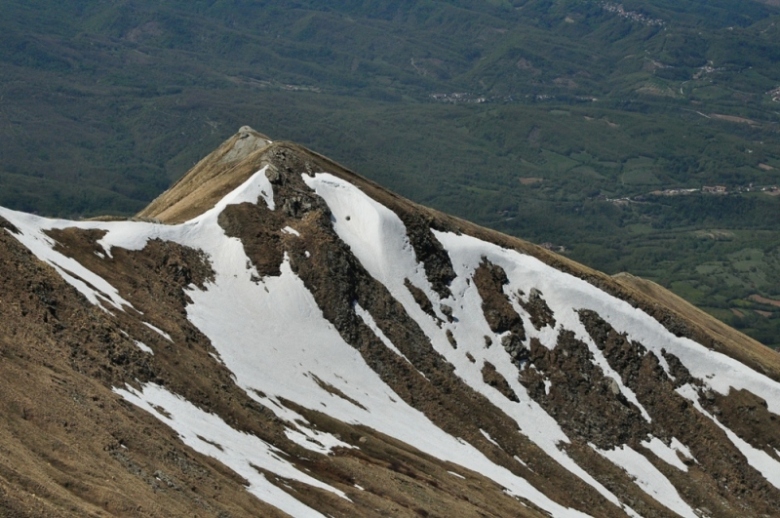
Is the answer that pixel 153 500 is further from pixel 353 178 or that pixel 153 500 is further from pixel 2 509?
pixel 353 178

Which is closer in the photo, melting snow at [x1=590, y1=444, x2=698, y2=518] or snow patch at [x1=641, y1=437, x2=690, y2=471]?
melting snow at [x1=590, y1=444, x2=698, y2=518]

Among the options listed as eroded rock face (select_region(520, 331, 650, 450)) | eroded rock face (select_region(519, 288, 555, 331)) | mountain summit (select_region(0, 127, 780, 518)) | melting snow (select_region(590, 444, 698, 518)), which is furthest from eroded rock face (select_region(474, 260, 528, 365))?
melting snow (select_region(590, 444, 698, 518))

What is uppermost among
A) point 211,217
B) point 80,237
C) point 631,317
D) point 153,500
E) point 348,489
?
point 631,317

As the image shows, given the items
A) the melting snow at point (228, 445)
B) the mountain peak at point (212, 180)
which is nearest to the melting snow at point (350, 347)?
the melting snow at point (228, 445)

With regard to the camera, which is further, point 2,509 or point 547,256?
point 547,256

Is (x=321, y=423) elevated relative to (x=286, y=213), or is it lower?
lower

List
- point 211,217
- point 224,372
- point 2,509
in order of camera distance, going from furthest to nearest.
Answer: point 211,217
point 224,372
point 2,509

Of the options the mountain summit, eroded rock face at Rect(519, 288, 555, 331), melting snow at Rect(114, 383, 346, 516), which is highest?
eroded rock face at Rect(519, 288, 555, 331)

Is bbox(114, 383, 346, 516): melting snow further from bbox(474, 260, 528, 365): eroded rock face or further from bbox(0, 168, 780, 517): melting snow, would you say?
bbox(474, 260, 528, 365): eroded rock face

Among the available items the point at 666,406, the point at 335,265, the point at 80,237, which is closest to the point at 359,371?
the point at 335,265
